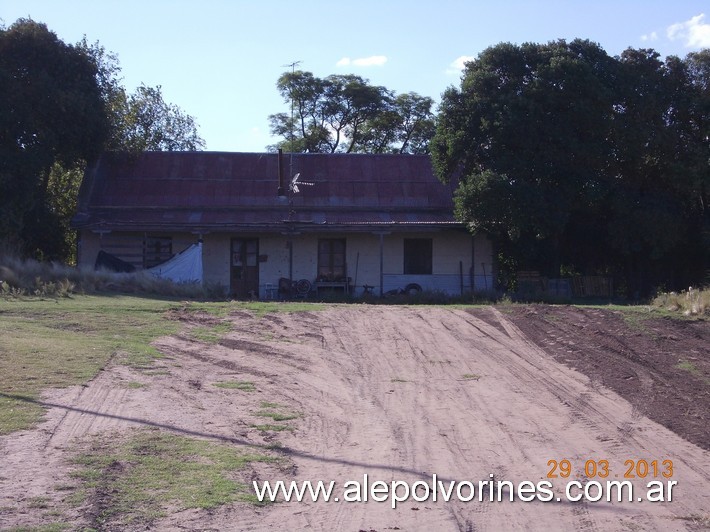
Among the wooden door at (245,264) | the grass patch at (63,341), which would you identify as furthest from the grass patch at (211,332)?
the wooden door at (245,264)

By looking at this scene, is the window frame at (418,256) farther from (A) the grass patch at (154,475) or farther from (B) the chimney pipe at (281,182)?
(A) the grass patch at (154,475)

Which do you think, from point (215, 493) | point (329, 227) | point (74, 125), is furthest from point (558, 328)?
point (74, 125)

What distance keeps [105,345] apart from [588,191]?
18.1 metres

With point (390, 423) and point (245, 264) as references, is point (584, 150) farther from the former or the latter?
point (390, 423)

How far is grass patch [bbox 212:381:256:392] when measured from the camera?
37.8ft

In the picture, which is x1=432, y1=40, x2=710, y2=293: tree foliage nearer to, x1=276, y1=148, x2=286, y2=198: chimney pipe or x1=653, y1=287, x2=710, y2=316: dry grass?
x1=276, y1=148, x2=286, y2=198: chimney pipe

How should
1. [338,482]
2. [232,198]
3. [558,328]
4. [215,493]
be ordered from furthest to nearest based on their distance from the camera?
[232,198] < [558,328] < [338,482] < [215,493]

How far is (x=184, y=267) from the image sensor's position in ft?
90.3

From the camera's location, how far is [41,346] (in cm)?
1317

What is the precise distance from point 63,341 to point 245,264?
16736 millimetres

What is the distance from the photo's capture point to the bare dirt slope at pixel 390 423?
7.11 metres

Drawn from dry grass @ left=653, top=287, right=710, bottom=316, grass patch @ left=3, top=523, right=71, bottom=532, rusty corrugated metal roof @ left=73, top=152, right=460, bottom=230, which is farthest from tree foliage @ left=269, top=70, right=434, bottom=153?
grass patch @ left=3, top=523, right=71, bottom=532

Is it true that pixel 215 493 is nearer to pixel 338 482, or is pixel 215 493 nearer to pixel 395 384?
pixel 338 482

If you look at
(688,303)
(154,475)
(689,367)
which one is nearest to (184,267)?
(688,303)
